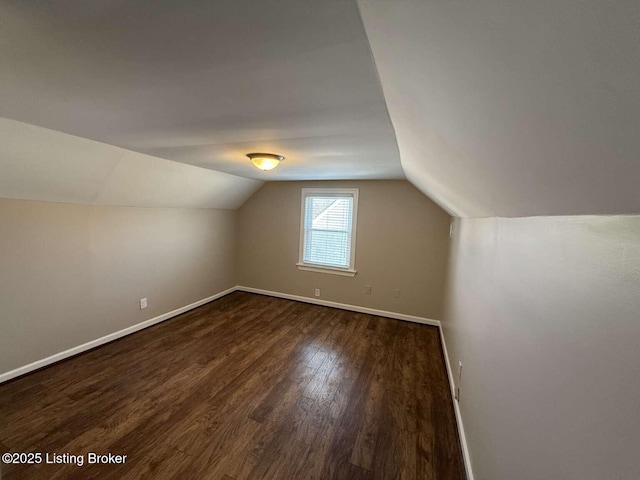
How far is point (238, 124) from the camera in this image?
5.03 ft

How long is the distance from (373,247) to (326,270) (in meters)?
0.87

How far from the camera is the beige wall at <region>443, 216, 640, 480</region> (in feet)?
1.70

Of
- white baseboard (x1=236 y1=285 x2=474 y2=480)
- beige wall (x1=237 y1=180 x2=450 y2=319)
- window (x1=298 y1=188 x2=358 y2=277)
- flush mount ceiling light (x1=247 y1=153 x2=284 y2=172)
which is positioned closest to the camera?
white baseboard (x1=236 y1=285 x2=474 y2=480)

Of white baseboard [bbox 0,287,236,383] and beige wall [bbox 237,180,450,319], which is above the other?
beige wall [bbox 237,180,450,319]

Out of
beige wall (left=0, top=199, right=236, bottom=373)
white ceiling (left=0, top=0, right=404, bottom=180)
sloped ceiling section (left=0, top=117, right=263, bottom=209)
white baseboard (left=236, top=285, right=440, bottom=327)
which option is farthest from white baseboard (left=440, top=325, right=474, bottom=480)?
beige wall (left=0, top=199, right=236, bottom=373)

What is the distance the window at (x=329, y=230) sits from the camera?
406 centimetres

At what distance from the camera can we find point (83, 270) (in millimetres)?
2674

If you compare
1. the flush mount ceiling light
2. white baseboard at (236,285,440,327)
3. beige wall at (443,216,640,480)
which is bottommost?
white baseboard at (236,285,440,327)

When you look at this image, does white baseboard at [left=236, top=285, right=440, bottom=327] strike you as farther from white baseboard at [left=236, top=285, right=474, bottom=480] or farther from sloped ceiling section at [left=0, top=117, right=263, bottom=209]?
sloped ceiling section at [left=0, top=117, right=263, bottom=209]

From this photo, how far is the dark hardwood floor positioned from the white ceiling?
2.03 m

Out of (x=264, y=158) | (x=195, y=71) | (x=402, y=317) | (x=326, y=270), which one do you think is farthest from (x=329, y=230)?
(x=195, y=71)

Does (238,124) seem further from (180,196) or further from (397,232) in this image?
(397,232)

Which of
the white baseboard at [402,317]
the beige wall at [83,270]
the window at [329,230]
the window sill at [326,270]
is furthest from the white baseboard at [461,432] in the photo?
the beige wall at [83,270]

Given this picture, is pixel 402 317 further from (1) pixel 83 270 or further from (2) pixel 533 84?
(1) pixel 83 270
